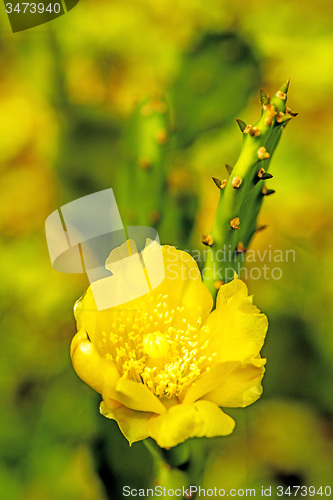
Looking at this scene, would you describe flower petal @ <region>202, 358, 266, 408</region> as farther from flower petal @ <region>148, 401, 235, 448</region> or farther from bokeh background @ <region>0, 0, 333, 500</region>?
bokeh background @ <region>0, 0, 333, 500</region>

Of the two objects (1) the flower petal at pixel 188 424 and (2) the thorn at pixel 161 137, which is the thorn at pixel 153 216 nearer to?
(2) the thorn at pixel 161 137

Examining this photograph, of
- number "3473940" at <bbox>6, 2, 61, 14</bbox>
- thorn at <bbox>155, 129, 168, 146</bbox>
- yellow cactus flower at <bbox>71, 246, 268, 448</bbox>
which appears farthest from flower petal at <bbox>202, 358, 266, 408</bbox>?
number "3473940" at <bbox>6, 2, 61, 14</bbox>

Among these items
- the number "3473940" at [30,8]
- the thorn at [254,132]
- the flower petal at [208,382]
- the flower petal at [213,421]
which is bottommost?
the flower petal at [213,421]

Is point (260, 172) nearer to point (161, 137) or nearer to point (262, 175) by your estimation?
point (262, 175)

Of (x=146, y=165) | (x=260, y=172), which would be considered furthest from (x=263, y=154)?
(x=146, y=165)

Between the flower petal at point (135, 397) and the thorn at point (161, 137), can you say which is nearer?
the flower petal at point (135, 397)

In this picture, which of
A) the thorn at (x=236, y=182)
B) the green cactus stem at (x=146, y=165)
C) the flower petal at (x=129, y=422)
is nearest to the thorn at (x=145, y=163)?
the green cactus stem at (x=146, y=165)

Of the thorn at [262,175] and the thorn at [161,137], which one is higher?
the thorn at [161,137]

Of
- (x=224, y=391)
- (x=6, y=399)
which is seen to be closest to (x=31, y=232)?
(x=6, y=399)
